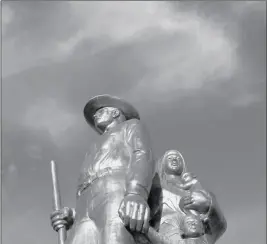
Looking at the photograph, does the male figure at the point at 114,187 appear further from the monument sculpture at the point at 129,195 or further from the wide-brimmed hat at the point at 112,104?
the wide-brimmed hat at the point at 112,104

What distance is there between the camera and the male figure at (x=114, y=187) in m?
7.90

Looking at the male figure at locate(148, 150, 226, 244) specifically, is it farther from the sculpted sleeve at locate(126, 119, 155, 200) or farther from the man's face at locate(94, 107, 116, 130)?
the man's face at locate(94, 107, 116, 130)

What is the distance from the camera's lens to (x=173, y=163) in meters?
10.2

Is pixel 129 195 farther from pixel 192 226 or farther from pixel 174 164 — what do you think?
pixel 174 164

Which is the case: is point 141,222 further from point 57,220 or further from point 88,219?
point 57,220

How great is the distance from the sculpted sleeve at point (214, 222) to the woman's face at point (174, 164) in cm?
101

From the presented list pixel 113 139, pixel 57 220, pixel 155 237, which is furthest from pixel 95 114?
pixel 155 237

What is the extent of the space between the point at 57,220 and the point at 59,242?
1.13ft

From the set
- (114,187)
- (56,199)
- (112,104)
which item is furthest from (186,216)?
(112,104)

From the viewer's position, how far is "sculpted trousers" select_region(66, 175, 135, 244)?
795 centimetres

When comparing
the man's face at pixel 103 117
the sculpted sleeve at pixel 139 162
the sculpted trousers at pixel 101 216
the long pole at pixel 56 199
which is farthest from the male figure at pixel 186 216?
the long pole at pixel 56 199

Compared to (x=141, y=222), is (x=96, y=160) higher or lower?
higher

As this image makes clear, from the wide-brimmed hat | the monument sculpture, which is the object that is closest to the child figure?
the monument sculpture

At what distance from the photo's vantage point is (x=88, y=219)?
8414 mm
